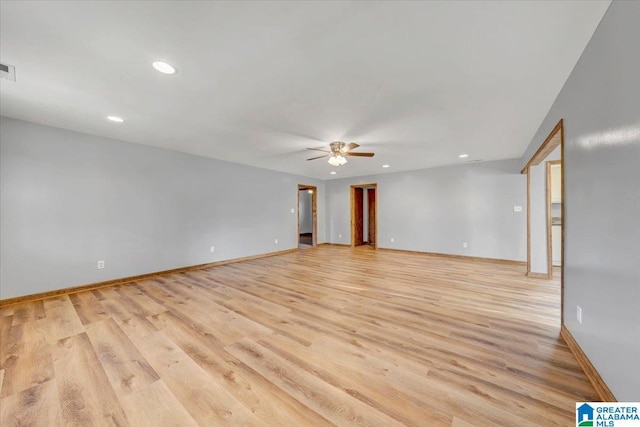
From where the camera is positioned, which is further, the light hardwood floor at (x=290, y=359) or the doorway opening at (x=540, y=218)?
the doorway opening at (x=540, y=218)

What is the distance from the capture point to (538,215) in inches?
159

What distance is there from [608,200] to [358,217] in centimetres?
682

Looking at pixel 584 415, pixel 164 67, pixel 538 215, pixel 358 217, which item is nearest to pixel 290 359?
pixel 584 415

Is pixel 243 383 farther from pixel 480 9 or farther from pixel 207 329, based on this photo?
pixel 480 9

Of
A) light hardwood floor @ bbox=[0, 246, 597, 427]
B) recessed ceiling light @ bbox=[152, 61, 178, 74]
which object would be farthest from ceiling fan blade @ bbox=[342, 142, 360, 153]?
recessed ceiling light @ bbox=[152, 61, 178, 74]

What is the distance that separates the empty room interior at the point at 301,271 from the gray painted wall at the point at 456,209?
1.06 metres

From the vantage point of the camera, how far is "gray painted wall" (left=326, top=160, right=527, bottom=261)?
5141mm

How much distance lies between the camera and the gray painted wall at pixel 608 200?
3.71ft

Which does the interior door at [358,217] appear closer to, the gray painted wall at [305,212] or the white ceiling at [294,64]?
the gray painted wall at [305,212]

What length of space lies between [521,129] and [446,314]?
290cm

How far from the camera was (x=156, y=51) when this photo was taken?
170 centimetres

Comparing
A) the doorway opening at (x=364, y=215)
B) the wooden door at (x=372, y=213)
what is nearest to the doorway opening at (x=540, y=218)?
the doorway opening at (x=364, y=215)

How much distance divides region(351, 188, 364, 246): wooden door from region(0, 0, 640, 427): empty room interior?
3491mm

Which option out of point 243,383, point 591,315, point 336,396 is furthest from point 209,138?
point 591,315
